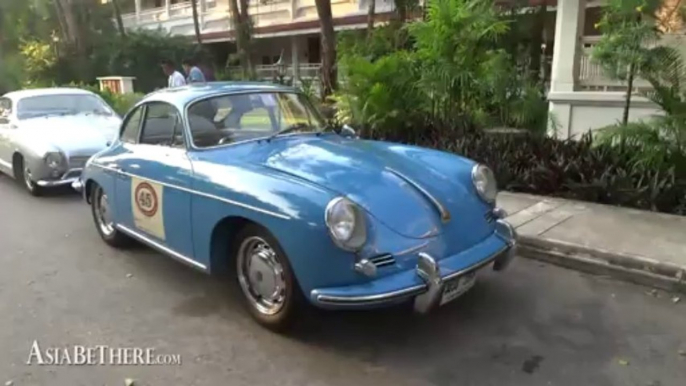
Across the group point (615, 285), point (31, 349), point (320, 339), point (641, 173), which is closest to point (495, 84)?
point (641, 173)

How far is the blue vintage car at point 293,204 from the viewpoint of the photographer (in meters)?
3.40

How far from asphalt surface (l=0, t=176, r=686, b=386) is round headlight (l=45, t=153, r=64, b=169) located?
114 inches

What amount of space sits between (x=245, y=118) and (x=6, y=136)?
19.4ft

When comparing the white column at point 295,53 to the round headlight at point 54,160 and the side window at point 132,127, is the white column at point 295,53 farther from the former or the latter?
the side window at point 132,127

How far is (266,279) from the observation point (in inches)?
152

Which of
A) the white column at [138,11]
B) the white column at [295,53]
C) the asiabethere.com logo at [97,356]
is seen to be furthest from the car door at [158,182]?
the white column at [138,11]

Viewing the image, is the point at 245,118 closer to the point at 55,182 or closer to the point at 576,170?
the point at 576,170

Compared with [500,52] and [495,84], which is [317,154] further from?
[500,52]

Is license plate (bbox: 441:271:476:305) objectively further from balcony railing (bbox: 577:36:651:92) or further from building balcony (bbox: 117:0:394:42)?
building balcony (bbox: 117:0:394:42)

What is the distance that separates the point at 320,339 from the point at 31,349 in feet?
5.98

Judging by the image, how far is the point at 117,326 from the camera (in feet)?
13.5

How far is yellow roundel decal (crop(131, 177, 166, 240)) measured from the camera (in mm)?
4598

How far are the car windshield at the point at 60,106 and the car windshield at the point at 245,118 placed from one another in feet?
17.9

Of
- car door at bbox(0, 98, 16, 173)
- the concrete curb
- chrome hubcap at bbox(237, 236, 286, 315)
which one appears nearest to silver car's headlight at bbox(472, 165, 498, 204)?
the concrete curb
